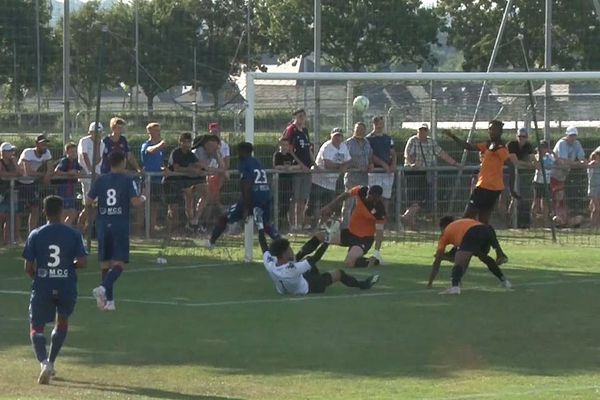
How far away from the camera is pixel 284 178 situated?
22438 mm

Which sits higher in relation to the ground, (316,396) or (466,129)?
(466,129)

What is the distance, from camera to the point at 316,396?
35.0 ft

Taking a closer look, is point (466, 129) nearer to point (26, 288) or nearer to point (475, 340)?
point (26, 288)

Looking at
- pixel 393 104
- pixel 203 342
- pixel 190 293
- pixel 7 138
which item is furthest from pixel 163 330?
pixel 393 104

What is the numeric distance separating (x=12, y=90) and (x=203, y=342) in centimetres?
1309

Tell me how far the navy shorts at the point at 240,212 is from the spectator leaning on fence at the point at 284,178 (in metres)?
2.52

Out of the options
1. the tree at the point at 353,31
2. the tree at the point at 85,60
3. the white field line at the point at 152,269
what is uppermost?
the tree at the point at 353,31

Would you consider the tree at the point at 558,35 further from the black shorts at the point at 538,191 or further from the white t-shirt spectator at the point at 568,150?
the black shorts at the point at 538,191

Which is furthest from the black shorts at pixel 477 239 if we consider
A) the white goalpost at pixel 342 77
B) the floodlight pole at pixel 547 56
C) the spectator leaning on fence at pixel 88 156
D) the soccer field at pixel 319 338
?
the floodlight pole at pixel 547 56

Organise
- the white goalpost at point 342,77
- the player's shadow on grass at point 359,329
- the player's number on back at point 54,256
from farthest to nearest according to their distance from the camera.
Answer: the white goalpost at point 342,77 < the player's shadow on grass at point 359,329 < the player's number on back at point 54,256

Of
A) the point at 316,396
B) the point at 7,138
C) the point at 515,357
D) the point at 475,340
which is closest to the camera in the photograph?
the point at 316,396

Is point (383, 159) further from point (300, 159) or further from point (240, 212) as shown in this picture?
point (240, 212)

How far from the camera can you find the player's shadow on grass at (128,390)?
1070 cm

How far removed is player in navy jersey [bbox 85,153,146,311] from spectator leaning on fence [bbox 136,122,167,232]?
635 cm
